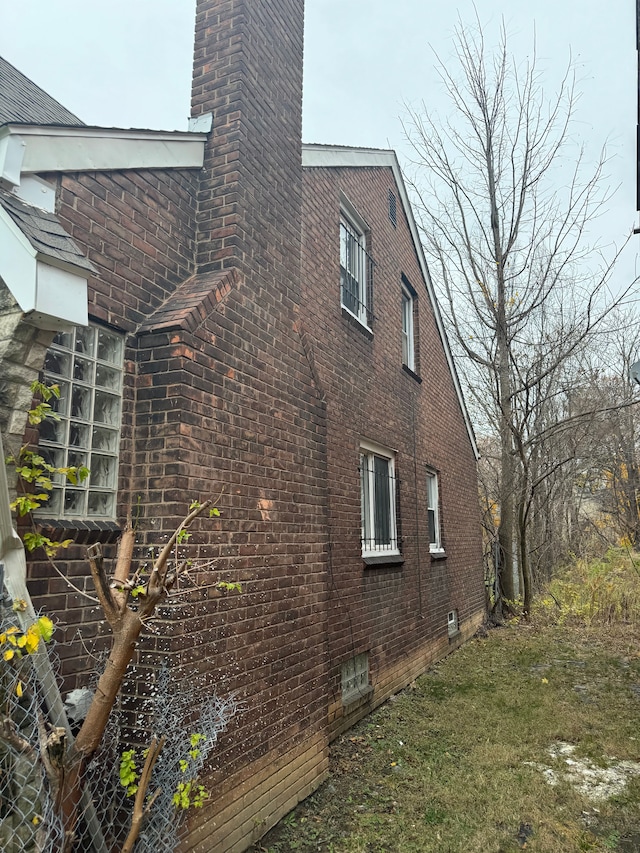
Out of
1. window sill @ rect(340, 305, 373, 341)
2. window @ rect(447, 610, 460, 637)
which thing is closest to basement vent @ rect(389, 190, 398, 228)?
window sill @ rect(340, 305, 373, 341)

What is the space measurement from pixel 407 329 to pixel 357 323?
300 cm

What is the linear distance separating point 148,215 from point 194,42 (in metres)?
1.92

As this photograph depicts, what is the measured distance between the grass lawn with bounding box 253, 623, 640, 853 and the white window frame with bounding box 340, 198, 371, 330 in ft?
15.0

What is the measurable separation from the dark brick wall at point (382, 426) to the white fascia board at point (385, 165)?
114mm

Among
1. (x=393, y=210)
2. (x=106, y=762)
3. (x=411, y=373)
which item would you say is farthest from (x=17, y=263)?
(x=393, y=210)

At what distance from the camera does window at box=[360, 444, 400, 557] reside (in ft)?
23.7

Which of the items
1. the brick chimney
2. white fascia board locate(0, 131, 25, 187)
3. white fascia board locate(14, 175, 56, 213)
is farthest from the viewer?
the brick chimney

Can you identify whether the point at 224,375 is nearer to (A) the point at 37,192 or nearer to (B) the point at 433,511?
(A) the point at 37,192

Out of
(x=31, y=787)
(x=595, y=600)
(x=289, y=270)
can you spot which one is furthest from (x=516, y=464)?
(x=31, y=787)

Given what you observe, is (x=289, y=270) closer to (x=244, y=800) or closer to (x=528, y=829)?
(x=244, y=800)

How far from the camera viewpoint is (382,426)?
7.62 meters

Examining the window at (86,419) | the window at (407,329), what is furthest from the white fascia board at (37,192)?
the window at (407,329)

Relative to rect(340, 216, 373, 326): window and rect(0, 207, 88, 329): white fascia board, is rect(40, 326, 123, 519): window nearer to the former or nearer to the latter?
rect(0, 207, 88, 329): white fascia board

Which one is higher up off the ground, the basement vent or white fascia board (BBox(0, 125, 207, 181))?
the basement vent
